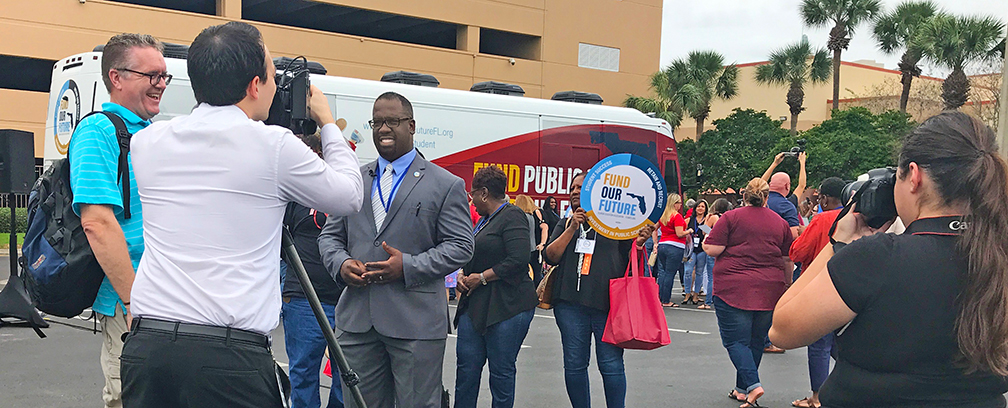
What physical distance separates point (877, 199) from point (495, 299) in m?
2.89

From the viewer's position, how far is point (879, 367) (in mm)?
2330

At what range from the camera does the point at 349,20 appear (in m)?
34.4

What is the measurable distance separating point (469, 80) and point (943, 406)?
30581 mm

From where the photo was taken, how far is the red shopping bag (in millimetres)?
5250

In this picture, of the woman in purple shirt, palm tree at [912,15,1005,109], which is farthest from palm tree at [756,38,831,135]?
the woman in purple shirt

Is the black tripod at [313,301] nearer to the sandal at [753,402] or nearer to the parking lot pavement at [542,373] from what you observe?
the parking lot pavement at [542,373]

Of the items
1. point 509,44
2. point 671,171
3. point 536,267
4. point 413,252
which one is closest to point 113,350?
point 413,252

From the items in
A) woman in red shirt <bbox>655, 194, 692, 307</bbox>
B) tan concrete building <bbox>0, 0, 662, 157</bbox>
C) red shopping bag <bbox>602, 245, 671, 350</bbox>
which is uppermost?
tan concrete building <bbox>0, 0, 662, 157</bbox>

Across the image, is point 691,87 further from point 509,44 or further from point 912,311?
point 912,311

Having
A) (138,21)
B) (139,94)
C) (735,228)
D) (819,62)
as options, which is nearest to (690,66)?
(819,62)

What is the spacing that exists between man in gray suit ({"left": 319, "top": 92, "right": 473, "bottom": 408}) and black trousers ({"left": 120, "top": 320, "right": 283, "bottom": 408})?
1.63 metres

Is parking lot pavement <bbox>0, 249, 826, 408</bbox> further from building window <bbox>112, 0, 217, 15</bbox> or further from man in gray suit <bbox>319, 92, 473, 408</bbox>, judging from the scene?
building window <bbox>112, 0, 217, 15</bbox>

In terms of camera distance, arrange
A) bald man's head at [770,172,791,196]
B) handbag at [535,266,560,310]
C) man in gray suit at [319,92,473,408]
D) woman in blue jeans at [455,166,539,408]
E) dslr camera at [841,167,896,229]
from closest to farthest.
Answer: dslr camera at [841,167,896,229], man in gray suit at [319,92,473,408], woman in blue jeans at [455,166,539,408], handbag at [535,266,560,310], bald man's head at [770,172,791,196]

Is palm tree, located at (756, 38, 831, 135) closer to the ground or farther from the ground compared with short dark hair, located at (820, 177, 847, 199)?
farther from the ground
